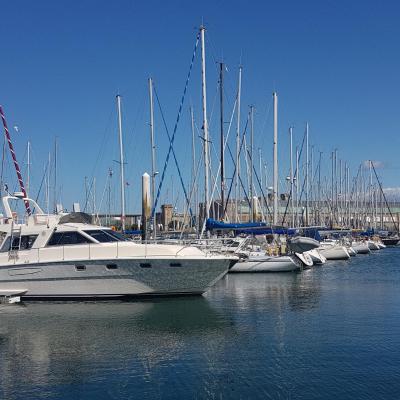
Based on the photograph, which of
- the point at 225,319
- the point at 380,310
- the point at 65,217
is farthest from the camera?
the point at 65,217

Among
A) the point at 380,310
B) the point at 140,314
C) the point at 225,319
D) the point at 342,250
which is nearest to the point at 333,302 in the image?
the point at 380,310

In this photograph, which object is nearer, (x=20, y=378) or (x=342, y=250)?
(x=20, y=378)

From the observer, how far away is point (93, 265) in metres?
24.7

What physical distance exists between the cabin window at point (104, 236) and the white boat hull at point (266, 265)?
15884mm

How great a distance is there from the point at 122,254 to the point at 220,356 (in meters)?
9.55

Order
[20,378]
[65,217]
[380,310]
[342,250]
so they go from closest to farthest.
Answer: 1. [20,378]
2. [380,310]
3. [65,217]
4. [342,250]

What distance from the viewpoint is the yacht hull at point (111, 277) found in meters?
24.8

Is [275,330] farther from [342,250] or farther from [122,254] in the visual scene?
[342,250]

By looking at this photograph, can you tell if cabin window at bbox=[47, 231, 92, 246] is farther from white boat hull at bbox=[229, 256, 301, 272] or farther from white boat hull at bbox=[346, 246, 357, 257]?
white boat hull at bbox=[346, 246, 357, 257]

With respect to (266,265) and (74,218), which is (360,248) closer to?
(266,265)

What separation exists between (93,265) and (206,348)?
8918 mm

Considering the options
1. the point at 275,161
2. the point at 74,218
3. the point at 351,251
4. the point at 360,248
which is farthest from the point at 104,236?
the point at 360,248

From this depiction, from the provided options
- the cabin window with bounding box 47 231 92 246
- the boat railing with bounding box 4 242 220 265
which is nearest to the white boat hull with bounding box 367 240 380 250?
the boat railing with bounding box 4 242 220 265

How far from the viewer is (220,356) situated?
53.2ft
